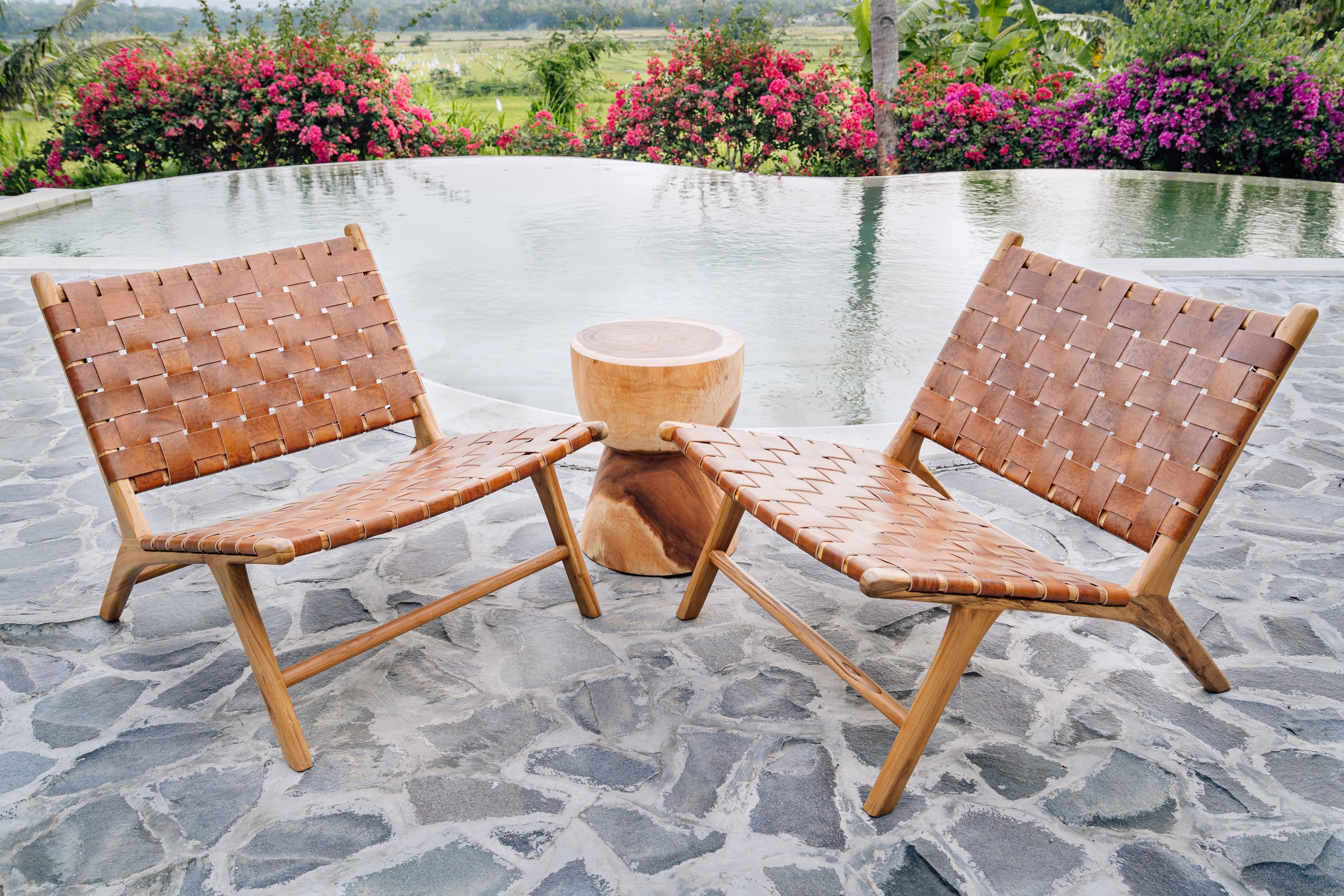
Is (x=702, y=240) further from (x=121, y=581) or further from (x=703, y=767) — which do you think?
(x=703, y=767)

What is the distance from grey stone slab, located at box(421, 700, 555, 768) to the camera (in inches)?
71.1

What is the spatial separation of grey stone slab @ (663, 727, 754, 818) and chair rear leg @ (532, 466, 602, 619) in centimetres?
48

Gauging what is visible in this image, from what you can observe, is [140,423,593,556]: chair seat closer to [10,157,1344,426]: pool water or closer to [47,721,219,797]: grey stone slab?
[47,721,219,797]: grey stone slab

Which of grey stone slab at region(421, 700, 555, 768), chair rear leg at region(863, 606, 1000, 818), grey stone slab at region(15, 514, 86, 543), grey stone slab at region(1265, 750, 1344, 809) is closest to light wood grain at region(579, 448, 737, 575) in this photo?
grey stone slab at region(421, 700, 555, 768)

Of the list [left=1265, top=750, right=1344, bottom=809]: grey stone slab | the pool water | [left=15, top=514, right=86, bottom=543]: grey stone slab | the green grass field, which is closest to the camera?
[left=1265, top=750, right=1344, bottom=809]: grey stone slab

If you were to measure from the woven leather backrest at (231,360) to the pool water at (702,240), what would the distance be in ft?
5.56

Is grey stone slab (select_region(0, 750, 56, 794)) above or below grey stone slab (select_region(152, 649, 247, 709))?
above

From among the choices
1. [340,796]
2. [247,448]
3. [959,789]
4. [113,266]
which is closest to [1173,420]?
[959,789]

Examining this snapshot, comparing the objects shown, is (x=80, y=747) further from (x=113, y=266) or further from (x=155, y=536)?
(x=113, y=266)

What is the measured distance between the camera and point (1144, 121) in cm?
877

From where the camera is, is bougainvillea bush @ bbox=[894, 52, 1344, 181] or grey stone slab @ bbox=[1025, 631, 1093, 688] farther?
bougainvillea bush @ bbox=[894, 52, 1344, 181]

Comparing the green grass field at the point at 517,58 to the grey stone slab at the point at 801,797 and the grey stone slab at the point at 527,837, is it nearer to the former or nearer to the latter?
the grey stone slab at the point at 801,797

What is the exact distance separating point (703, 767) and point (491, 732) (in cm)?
44

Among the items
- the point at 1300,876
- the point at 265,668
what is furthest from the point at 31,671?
the point at 1300,876
